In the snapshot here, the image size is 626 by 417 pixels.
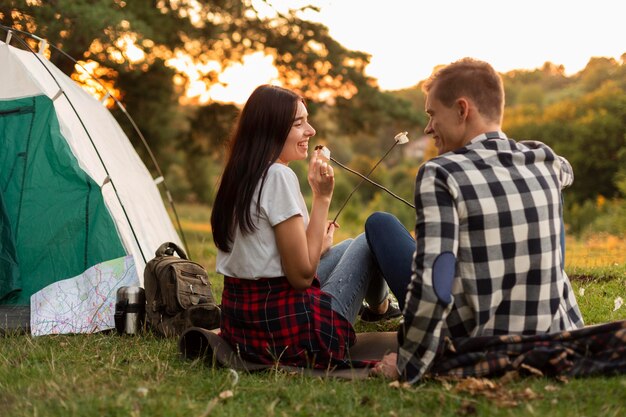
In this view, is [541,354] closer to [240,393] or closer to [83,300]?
[240,393]

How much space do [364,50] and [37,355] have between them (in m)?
8.70

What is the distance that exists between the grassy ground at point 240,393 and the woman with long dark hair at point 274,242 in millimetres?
173

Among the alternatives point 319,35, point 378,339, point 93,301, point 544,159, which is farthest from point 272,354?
point 319,35

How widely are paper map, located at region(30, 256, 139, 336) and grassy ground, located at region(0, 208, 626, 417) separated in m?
0.68

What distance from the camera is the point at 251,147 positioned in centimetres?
304

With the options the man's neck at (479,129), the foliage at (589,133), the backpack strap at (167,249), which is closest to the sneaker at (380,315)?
the backpack strap at (167,249)

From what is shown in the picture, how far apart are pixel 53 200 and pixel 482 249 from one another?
9.16 feet

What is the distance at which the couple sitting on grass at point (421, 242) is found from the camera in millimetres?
2555

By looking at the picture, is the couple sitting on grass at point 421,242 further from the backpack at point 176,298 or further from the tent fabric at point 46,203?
the tent fabric at point 46,203

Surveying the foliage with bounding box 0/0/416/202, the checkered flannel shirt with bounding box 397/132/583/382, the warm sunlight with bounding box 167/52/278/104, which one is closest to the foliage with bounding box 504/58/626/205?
the foliage with bounding box 0/0/416/202

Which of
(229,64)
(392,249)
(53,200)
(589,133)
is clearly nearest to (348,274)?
(392,249)

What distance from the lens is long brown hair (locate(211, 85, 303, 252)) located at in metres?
3.00

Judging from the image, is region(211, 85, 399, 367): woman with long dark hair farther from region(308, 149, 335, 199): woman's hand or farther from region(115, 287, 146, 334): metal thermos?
region(115, 287, 146, 334): metal thermos

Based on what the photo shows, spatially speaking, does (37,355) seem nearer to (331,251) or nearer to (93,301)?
(93,301)
